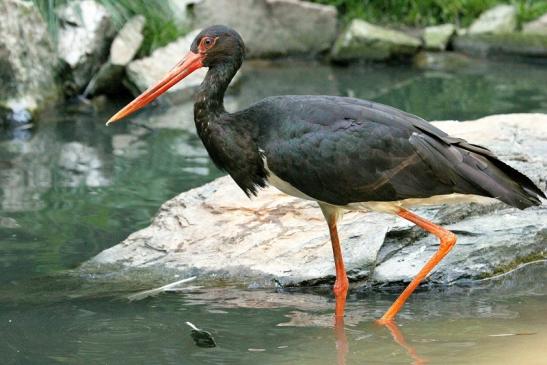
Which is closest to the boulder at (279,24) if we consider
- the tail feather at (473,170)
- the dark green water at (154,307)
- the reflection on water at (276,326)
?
the dark green water at (154,307)

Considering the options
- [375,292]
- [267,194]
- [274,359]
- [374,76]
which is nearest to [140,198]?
[267,194]

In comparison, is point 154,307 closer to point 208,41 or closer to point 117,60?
point 208,41

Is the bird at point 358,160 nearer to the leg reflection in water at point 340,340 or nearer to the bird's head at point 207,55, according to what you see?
the leg reflection in water at point 340,340

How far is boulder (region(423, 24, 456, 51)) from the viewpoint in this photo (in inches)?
605

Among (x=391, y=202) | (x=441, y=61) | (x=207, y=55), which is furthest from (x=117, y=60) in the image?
(x=391, y=202)

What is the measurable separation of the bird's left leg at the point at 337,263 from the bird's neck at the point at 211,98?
831mm

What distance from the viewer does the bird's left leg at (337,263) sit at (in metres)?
6.25

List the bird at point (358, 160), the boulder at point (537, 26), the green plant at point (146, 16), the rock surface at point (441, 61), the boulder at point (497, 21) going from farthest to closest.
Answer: the boulder at point (497, 21), the rock surface at point (441, 61), the boulder at point (537, 26), the green plant at point (146, 16), the bird at point (358, 160)

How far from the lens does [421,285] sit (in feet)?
22.0

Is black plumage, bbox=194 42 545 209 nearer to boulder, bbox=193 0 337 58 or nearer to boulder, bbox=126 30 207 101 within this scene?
boulder, bbox=126 30 207 101

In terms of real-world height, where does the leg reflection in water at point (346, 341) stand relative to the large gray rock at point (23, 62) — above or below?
below

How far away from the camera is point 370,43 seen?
598 inches

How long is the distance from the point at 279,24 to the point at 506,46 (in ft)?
10.7

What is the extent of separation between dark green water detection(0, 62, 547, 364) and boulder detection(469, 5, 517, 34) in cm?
650
